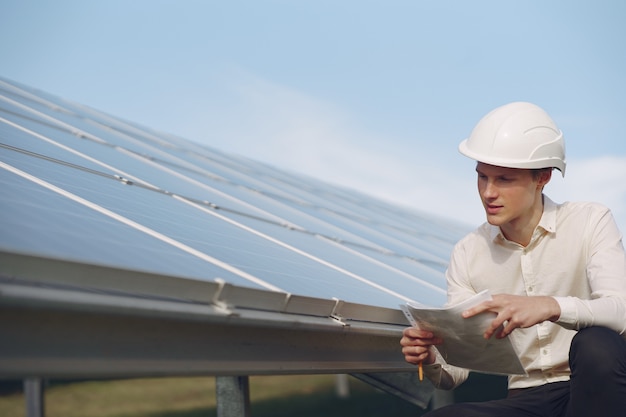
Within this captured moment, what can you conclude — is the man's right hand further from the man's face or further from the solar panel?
the man's face

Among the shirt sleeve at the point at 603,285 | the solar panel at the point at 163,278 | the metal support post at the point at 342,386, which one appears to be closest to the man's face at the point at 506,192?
the shirt sleeve at the point at 603,285

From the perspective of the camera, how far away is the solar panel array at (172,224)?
362cm

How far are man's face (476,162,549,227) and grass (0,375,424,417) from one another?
3.45 m

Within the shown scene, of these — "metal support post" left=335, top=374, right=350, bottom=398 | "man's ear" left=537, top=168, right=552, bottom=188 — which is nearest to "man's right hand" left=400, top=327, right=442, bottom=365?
"man's ear" left=537, top=168, right=552, bottom=188

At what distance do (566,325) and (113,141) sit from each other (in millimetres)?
6321

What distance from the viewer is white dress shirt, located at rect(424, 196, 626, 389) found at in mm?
4520

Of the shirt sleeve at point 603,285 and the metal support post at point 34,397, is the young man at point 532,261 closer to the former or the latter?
the shirt sleeve at point 603,285

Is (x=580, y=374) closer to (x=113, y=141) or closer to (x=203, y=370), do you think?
(x=203, y=370)

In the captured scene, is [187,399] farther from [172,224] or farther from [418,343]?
[418,343]

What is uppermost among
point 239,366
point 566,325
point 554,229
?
point 554,229

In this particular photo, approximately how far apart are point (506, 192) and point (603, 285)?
2.33 ft

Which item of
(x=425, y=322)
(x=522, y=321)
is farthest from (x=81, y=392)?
(x=522, y=321)

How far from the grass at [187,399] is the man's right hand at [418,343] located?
9.67 feet

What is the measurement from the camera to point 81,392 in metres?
7.00
